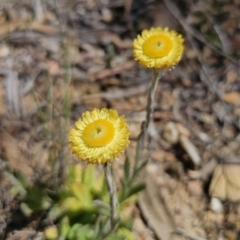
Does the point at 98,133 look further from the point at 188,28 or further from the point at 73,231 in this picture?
the point at 188,28

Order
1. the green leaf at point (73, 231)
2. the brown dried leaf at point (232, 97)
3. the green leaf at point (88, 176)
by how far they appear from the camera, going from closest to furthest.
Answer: the green leaf at point (73, 231) < the green leaf at point (88, 176) < the brown dried leaf at point (232, 97)

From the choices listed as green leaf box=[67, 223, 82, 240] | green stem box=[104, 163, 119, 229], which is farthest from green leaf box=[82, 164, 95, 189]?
green stem box=[104, 163, 119, 229]

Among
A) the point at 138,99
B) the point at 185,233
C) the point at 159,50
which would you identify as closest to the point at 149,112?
the point at 159,50

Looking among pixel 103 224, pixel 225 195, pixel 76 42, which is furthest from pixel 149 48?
pixel 76 42

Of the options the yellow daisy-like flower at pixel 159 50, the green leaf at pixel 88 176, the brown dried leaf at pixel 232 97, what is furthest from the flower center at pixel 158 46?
the brown dried leaf at pixel 232 97

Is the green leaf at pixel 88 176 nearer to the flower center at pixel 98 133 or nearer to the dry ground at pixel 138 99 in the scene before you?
the dry ground at pixel 138 99

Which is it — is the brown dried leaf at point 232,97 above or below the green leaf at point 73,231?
above
